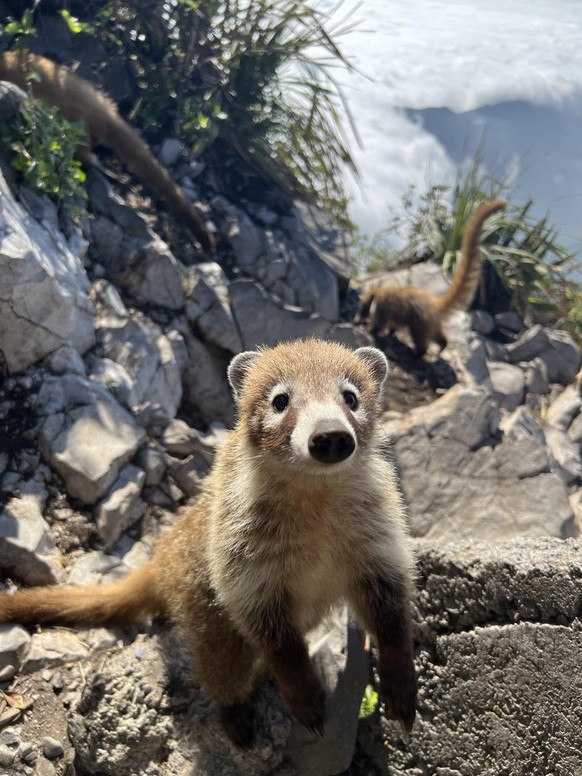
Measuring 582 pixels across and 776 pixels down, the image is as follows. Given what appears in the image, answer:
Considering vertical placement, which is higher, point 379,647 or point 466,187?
point 466,187

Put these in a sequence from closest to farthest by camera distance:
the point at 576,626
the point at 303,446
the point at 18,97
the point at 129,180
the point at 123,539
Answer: the point at 303,446, the point at 576,626, the point at 123,539, the point at 18,97, the point at 129,180

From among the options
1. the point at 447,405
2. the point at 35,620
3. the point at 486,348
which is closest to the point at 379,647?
the point at 35,620

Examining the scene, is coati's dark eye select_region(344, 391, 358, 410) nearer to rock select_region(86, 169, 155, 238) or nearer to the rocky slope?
the rocky slope

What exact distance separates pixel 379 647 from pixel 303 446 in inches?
40.0

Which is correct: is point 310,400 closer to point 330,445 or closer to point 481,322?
point 330,445

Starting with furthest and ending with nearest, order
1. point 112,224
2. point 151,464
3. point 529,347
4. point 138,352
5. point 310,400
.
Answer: point 529,347
point 112,224
point 138,352
point 151,464
point 310,400

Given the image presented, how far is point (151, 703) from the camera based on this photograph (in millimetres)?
2986

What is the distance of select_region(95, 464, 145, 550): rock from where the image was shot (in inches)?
162

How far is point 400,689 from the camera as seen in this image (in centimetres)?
273

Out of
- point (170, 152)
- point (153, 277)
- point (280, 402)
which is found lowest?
point (153, 277)

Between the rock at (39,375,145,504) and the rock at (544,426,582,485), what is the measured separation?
436 cm

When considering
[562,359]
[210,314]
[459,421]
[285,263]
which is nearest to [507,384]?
[562,359]

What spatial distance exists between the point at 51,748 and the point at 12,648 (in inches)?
19.6

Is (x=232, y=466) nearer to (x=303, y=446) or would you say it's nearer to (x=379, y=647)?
(x=303, y=446)
